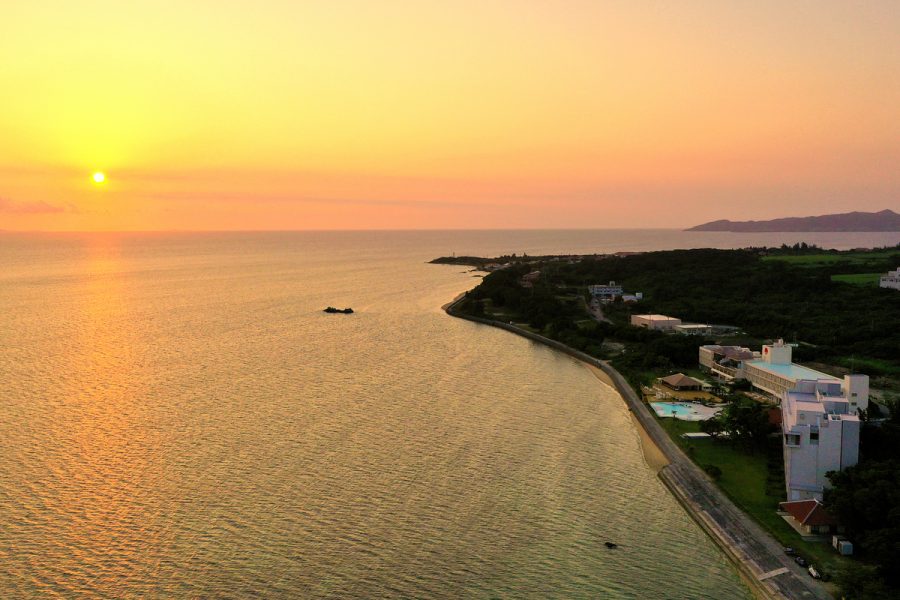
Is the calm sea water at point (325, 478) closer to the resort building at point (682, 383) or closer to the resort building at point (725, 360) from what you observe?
the resort building at point (682, 383)

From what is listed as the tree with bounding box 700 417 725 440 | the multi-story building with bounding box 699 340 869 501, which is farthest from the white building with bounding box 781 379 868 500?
the tree with bounding box 700 417 725 440

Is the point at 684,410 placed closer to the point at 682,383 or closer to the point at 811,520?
the point at 682,383

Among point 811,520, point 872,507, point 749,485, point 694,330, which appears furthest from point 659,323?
point 872,507

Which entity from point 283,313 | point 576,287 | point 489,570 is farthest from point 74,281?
point 489,570

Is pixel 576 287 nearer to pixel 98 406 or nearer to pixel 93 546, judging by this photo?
pixel 98 406

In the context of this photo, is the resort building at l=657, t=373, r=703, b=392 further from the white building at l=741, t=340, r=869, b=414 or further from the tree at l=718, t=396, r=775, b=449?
the tree at l=718, t=396, r=775, b=449

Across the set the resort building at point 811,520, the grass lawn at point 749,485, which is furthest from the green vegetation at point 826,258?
the resort building at point 811,520

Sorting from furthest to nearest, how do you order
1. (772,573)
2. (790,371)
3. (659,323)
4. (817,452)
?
(659,323) < (790,371) < (817,452) < (772,573)
